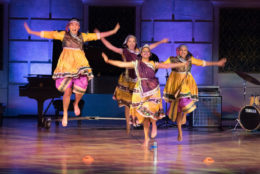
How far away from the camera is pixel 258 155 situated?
5703mm

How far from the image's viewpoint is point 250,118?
8.33 metres

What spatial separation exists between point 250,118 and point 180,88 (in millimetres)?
2188

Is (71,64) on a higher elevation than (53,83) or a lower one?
higher

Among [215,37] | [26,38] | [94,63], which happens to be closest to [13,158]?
[94,63]

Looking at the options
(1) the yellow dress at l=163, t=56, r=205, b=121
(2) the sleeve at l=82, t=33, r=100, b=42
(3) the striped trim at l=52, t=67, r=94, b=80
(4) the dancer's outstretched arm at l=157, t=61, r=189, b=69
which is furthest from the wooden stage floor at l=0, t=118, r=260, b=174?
(2) the sleeve at l=82, t=33, r=100, b=42

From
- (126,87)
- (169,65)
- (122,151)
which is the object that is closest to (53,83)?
(126,87)

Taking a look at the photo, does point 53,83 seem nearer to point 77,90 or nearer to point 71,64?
point 77,90

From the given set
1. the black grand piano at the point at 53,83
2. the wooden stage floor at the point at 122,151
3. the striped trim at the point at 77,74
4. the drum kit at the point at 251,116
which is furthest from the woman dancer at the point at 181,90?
the black grand piano at the point at 53,83

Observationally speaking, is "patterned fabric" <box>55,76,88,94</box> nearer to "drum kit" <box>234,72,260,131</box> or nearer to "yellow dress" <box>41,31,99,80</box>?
"yellow dress" <box>41,31,99,80</box>

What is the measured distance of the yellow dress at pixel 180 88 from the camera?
6.75 meters

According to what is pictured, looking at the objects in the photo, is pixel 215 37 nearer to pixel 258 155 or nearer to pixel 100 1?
pixel 100 1

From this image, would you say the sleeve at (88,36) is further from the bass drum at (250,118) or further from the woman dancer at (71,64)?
the bass drum at (250,118)

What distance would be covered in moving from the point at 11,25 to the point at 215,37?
4993mm

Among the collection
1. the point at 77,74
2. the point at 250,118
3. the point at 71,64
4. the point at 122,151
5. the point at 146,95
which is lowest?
the point at 122,151
